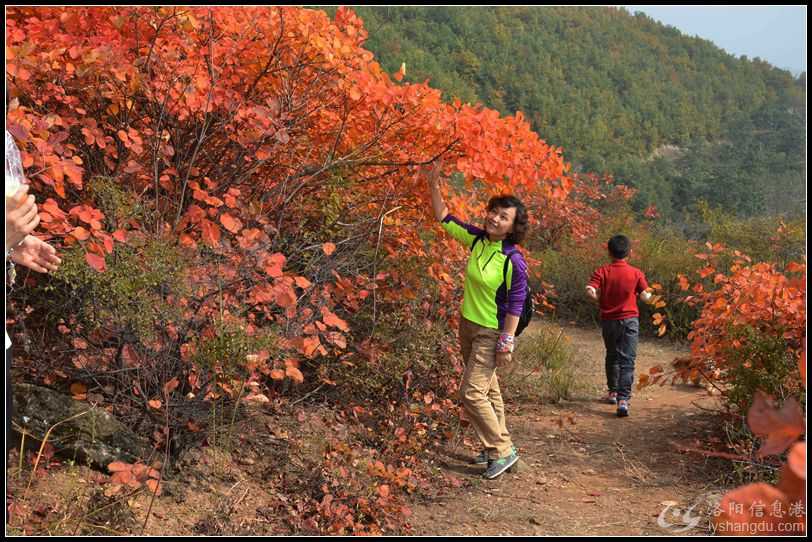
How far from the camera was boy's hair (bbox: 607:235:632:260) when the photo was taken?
5328 millimetres

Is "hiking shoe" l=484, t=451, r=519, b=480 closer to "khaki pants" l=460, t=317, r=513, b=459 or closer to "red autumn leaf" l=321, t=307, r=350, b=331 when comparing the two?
"khaki pants" l=460, t=317, r=513, b=459

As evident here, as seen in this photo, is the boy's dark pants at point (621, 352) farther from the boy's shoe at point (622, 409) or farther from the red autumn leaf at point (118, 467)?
the red autumn leaf at point (118, 467)

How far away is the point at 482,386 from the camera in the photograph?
3807mm

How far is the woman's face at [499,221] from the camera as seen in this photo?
3.72 meters

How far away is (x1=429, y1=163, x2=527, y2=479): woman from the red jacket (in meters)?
1.71

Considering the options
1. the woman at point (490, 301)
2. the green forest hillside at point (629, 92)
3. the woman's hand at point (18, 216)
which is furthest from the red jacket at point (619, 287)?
the green forest hillside at point (629, 92)

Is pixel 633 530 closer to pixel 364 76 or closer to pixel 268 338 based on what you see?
pixel 268 338

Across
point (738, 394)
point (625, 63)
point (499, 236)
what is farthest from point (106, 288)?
point (625, 63)

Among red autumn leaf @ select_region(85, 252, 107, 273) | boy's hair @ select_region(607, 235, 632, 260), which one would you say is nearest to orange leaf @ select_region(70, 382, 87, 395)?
red autumn leaf @ select_region(85, 252, 107, 273)

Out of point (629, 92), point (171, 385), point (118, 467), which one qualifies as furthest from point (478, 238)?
point (629, 92)

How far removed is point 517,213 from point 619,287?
1850 millimetres

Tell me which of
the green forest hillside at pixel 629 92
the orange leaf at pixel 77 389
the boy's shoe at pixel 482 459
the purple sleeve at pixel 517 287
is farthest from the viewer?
the green forest hillside at pixel 629 92

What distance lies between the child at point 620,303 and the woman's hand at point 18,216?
4.09 meters

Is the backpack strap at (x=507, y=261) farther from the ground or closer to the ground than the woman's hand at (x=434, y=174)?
closer to the ground
